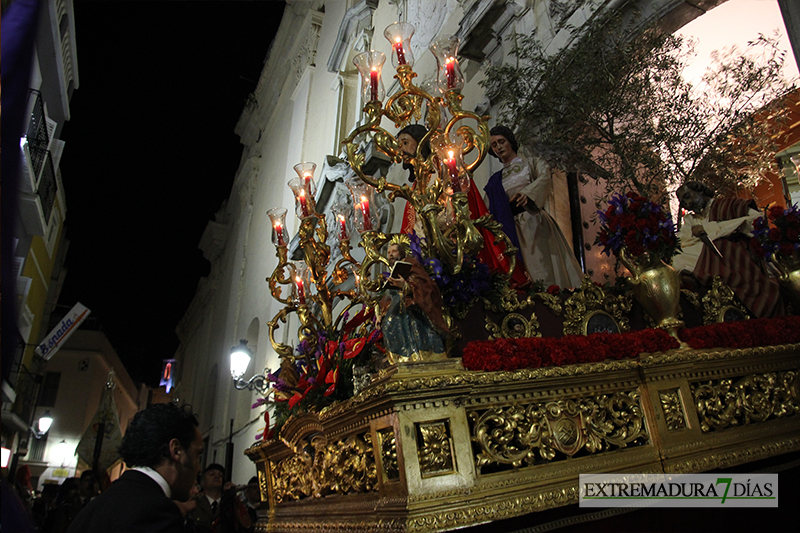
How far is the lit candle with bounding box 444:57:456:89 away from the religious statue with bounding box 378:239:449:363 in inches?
47.3

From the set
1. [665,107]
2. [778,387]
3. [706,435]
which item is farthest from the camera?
[665,107]

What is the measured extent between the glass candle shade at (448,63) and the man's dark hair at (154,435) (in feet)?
7.42

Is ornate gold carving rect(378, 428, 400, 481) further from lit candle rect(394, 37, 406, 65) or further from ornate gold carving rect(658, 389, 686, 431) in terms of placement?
lit candle rect(394, 37, 406, 65)

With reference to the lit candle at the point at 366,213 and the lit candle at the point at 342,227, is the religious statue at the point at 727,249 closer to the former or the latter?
the lit candle at the point at 366,213

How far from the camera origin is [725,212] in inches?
167

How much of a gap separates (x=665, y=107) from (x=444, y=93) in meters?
2.43

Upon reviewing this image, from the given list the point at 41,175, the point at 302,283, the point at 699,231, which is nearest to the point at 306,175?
the point at 302,283

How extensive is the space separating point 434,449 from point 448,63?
2248 mm

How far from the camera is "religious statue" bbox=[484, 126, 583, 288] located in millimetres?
4230

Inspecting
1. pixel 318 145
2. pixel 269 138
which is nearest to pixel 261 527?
pixel 318 145

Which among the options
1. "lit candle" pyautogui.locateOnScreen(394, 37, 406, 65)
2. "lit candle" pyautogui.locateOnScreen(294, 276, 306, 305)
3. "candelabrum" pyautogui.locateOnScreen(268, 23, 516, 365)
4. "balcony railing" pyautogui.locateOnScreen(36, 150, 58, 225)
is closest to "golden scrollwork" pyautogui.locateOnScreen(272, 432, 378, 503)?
"candelabrum" pyautogui.locateOnScreen(268, 23, 516, 365)

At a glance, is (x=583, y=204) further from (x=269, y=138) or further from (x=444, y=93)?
(x=269, y=138)

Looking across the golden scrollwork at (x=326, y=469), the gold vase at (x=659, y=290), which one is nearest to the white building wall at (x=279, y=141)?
the gold vase at (x=659, y=290)

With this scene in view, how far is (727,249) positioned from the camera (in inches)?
149
